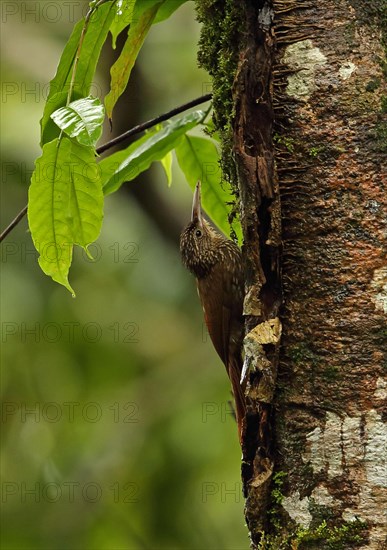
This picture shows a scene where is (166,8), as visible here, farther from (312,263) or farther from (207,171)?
(312,263)

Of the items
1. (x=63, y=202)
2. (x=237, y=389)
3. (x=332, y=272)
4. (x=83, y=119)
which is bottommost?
(x=237, y=389)

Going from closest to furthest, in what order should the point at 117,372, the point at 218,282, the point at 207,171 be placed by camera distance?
the point at 207,171, the point at 218,282, the point at 117,372

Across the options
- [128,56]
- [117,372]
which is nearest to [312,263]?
[128,56]

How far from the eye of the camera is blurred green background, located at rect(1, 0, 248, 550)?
4.85 metres

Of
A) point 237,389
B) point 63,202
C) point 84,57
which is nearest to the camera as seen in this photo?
point 63,202

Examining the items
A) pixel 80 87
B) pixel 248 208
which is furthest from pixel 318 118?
pixel 80 87

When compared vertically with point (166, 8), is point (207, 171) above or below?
below

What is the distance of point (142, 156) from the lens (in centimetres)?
243

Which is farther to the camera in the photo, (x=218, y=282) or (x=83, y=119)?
(x=218, y=282)

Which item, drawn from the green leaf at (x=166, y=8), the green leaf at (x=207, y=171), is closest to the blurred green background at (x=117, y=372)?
the green leaf at (x=207, y=171)

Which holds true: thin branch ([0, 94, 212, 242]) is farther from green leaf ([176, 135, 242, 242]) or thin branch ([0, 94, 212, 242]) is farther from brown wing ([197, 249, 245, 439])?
brown wing ([197, 249, 245, 439])

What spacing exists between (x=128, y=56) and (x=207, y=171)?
59cm

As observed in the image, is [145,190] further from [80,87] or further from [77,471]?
[80,87]

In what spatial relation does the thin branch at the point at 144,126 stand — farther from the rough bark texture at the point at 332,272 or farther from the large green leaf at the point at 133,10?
the rough bark texture at the point at 332,272
